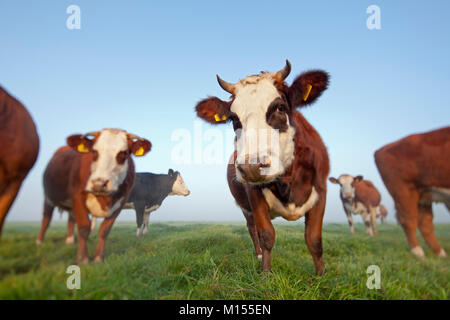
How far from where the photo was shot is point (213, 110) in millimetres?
3213

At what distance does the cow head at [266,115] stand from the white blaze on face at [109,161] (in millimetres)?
1106

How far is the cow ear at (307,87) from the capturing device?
2.66 metres

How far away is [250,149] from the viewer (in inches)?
79.0

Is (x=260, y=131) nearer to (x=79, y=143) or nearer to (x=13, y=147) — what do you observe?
(x=79, y=143)

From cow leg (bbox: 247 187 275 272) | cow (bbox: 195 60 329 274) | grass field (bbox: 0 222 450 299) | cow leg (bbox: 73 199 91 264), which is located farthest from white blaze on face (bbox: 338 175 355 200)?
cow leg (bbox: 73 199 91 264)

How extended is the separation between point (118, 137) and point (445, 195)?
10.4 ft

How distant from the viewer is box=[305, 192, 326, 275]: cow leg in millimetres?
2641

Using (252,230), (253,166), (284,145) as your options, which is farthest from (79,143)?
(252,230)

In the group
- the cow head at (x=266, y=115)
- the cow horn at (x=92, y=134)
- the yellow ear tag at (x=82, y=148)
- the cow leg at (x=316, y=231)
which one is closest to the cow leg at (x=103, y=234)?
the yellow ear tag at (x=82, y=148)

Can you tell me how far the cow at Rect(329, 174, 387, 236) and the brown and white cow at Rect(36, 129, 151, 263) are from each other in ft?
10.5

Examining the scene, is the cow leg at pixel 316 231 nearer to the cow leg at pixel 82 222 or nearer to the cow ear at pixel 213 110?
the cow ear at pixel 213 110

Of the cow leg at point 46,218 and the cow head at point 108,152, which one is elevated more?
the cow head at point 108,152

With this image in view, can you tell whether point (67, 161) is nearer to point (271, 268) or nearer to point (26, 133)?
point (26, 133)

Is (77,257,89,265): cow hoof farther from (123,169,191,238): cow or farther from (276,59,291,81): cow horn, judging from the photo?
(276,59,291,81): cow horn
